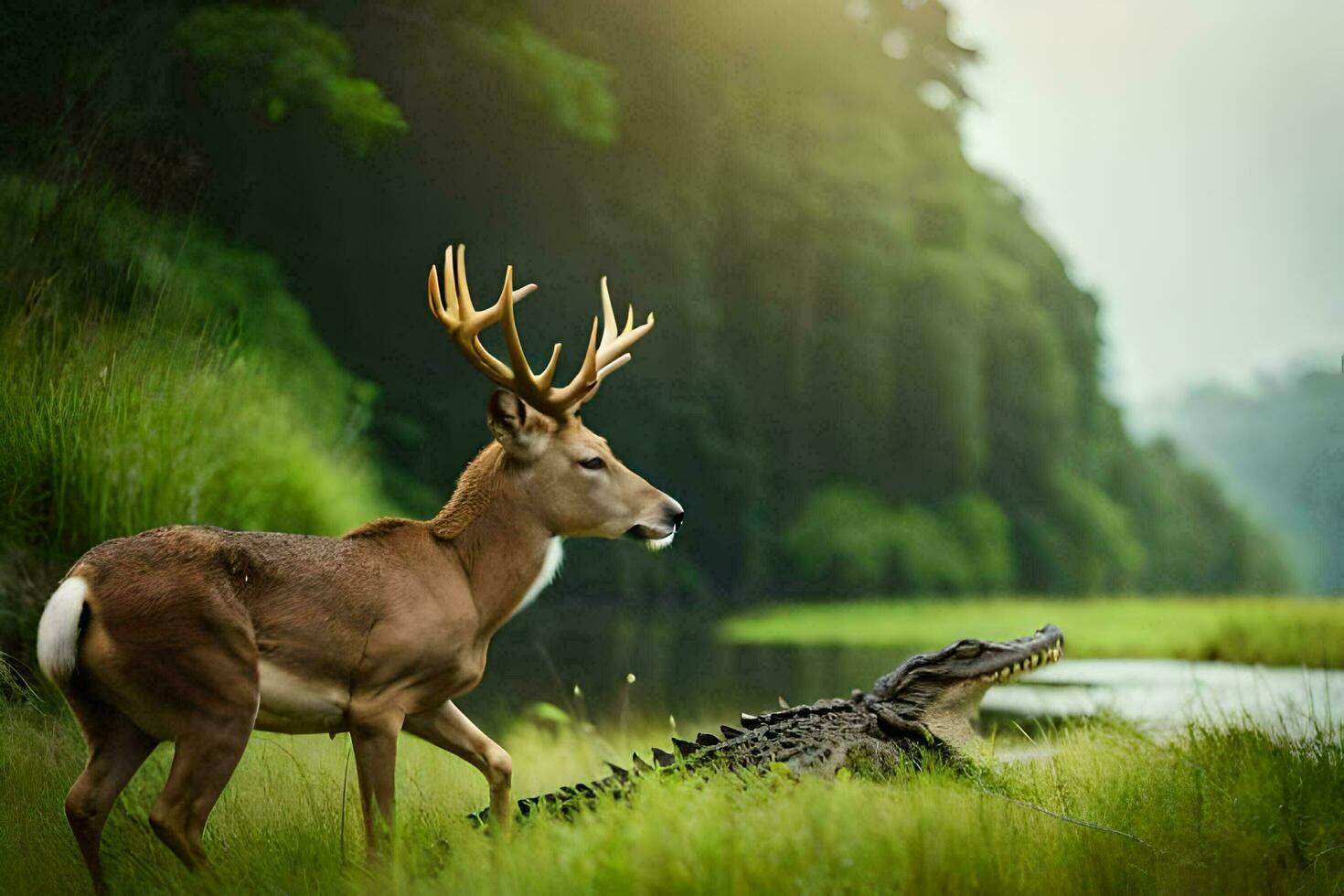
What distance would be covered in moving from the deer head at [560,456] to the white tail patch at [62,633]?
3.71ft

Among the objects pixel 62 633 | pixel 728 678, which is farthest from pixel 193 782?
pixel 728 678

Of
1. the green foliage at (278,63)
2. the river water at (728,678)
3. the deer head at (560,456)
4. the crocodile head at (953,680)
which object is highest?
the green foliage at (278,63)

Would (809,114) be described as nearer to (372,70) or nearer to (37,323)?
(372,70)

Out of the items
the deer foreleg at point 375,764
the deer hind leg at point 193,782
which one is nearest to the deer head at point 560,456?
the deer foreleg at point 375,764

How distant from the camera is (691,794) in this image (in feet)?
10.1

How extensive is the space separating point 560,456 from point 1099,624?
983 centimetres

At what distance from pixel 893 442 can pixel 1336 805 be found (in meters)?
13.7

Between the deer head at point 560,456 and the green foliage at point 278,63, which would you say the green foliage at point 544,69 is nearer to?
the green foliage at point 278,63

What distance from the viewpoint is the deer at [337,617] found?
9.69ft

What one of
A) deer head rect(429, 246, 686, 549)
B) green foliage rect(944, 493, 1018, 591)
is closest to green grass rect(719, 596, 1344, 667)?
green foliage rect(944, 493, 1018, 591)

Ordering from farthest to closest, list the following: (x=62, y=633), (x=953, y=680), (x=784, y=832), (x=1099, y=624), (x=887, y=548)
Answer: (x=887, y=548)
(x=1099, y=624)
(x=953, y=680)
(x=62, y=633)
(x=784, y=832)

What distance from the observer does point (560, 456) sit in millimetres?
3613

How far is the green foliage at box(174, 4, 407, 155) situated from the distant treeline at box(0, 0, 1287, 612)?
0.06ft

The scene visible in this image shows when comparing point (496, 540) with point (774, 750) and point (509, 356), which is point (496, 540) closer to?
point (509, 356)
